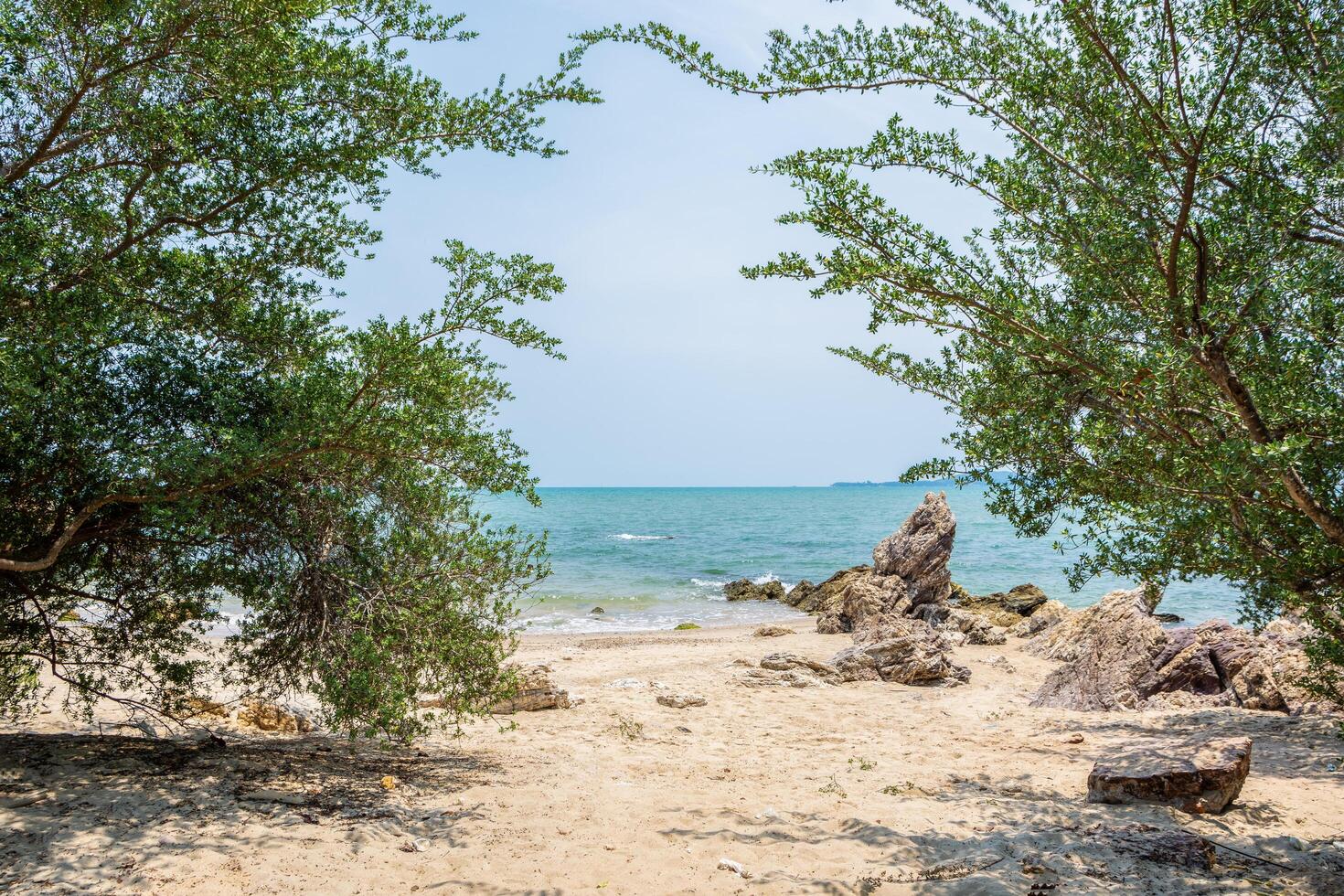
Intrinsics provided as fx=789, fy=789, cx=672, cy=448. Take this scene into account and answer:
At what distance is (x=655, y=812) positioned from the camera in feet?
23.6

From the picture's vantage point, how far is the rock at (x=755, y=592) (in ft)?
108

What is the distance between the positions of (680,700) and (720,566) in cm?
3354

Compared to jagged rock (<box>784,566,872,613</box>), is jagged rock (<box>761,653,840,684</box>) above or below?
above

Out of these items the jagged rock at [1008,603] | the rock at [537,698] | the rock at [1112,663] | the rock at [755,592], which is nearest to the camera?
the rock at [537,698]

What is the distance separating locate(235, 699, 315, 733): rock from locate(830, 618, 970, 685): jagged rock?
8.86 metres

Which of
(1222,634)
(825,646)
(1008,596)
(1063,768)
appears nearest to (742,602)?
(1008,596)

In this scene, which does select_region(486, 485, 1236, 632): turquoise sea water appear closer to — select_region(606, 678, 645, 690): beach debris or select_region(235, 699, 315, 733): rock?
select_region(606, 678, 645, 690): beach debris

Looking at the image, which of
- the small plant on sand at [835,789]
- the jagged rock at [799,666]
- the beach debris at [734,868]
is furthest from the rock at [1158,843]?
the jagged rock at [799,666]

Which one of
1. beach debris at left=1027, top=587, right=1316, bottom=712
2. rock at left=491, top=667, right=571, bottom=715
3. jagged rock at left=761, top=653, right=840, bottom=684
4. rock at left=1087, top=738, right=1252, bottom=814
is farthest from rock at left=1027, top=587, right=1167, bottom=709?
rock at left=491, top=667, right=571, bottom=715

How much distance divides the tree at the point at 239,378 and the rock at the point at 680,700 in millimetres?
4628

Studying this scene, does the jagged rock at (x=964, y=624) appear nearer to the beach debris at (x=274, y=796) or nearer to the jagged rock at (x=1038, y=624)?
the jagged rock at (x=1038, y=624)

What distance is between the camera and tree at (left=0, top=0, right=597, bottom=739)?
6262 millimetres

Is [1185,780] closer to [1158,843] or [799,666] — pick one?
[1158,843]

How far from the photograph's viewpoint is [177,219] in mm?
7137
